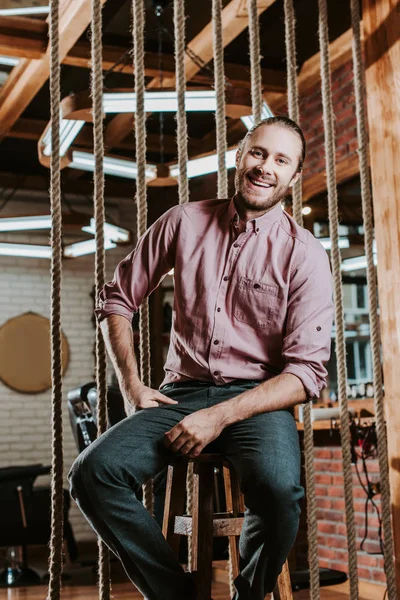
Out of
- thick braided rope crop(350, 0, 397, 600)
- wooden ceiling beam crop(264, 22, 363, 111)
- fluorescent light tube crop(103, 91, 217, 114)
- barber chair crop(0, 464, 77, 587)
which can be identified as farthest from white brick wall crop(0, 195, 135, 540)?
thick braided rope crop(350, 0, 397, 600)

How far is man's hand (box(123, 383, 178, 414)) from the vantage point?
191cm

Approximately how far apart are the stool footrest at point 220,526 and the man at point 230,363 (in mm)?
151

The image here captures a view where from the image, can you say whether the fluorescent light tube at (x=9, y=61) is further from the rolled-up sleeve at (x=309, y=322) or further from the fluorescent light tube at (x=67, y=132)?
the rolled-up sleeve at (x=309, y=322)

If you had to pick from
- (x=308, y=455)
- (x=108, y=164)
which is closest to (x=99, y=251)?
(x=308, y=455)

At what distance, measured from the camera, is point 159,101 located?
3625 millimetres

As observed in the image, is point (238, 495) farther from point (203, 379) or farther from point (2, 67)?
point (2, 67)

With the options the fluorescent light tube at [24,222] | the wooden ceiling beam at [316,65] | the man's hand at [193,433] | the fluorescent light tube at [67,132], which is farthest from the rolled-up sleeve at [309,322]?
the fluorescent light tube at [24,222]

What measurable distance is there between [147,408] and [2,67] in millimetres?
4954

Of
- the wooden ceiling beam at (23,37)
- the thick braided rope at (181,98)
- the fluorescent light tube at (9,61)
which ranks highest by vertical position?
the fluorescent light tube at (9,61)

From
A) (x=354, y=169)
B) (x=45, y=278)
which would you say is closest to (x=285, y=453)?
(x=354, y=169)

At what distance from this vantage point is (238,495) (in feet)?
6.79

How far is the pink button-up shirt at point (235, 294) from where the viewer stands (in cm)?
200

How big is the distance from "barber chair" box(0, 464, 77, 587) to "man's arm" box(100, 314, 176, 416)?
3.87 metres

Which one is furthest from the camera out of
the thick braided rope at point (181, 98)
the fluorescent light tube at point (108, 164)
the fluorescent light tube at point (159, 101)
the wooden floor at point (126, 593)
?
the wooden floor at point (126, 593)
